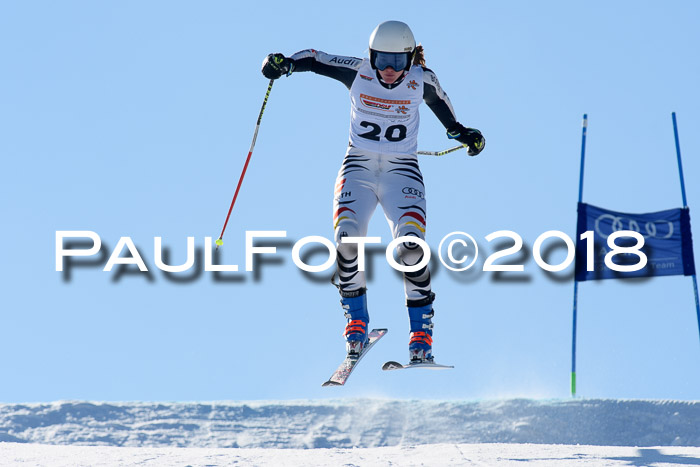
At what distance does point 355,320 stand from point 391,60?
8.56 feet

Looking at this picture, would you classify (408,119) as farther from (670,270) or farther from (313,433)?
(313,433)

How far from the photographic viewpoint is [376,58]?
9789 mm

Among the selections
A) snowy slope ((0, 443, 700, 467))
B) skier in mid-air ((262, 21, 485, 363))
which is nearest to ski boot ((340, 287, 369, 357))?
skier in mid-air ((262, 21, 485, 363))

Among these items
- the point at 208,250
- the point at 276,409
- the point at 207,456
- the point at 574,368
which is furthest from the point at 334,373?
the point at 276,409

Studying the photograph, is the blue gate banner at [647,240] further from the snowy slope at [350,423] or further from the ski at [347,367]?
the ski at [347,367]

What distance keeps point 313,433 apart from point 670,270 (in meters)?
15.2

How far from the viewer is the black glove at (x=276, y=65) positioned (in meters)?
9.99

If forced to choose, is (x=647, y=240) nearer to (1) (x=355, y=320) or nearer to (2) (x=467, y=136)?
(2) (x=467, y=136)

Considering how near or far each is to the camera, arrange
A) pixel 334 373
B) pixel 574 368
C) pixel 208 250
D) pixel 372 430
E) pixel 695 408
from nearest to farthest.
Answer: pixel 334 373 < pixel 208 250 < pixel 574 368 < pixel 695 408 < pixel 372 430

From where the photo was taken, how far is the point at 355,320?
997 centimetres

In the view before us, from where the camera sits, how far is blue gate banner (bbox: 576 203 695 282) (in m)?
20.2

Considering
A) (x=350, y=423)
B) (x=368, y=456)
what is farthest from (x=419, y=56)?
(x=350, y=423)

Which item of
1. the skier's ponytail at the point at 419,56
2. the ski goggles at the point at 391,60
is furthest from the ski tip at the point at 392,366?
the skier's ponytail at the point at 419,56

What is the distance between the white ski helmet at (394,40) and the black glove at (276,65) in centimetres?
88
